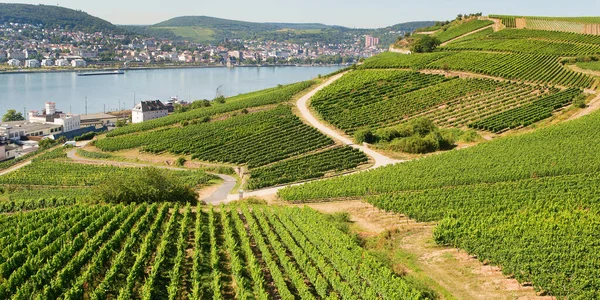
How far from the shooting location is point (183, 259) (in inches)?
1032

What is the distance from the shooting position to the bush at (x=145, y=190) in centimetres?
3731

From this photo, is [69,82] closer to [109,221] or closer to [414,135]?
[414,135]

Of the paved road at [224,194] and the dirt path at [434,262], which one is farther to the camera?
the paved road at [224,194]

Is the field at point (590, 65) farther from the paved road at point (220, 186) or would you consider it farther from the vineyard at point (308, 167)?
the paved road at point (220, 186)

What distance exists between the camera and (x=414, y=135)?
188 feet

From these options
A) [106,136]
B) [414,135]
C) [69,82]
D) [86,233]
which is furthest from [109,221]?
[69,82]

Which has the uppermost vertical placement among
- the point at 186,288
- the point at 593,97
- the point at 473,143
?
the point at 593,97

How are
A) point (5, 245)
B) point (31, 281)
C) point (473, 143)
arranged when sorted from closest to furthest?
point (31, 281), point (5, 245), point (473, 143)

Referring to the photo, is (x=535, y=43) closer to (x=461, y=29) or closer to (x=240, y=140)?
(x=461, y=29)

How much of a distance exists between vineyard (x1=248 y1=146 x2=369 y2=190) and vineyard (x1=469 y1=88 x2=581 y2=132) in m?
15.6

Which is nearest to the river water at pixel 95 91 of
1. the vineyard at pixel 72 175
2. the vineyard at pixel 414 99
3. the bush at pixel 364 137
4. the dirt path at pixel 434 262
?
the vineyard at pixel 414 99

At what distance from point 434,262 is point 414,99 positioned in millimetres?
47748

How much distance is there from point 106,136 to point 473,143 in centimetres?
4712

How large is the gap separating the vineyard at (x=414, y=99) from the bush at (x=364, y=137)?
15.3ft
